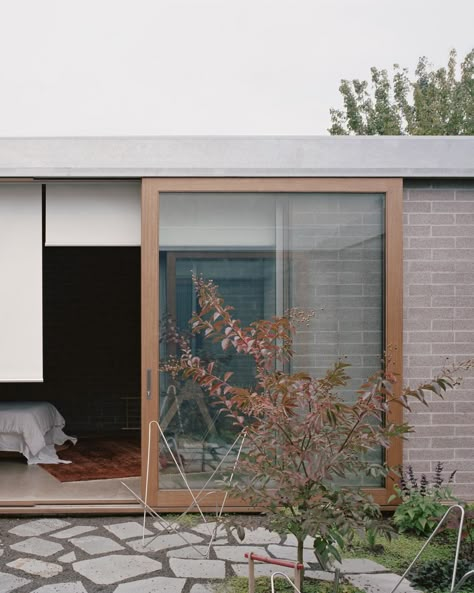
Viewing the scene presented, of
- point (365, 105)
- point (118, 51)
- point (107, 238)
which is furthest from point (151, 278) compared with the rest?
point (365, 105)

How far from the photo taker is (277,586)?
3.71 metres

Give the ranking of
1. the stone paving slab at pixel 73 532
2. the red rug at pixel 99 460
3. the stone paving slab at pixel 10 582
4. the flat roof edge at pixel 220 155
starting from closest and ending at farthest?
1. the stone paving slab at pixel 10 582
2. the stone paving slab at pixel 73 532
3. the flat roof edge at pixel 220 155
4. the red rug at pixel 99 460

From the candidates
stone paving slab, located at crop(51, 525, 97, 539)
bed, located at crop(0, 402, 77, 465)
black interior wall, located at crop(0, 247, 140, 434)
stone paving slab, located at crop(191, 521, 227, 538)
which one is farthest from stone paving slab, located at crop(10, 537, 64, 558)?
black interior wall, located at crop(0, 247, 140, 434)

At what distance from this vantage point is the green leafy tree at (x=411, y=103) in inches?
880

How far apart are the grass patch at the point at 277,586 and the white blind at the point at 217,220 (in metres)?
2.32

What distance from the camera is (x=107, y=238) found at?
516cm

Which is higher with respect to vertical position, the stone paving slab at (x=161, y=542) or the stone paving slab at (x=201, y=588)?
the stone paving slab at (x=161, y=542)

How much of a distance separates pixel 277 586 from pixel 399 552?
1.01 m

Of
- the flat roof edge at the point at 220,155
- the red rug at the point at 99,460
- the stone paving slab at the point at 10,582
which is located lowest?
the stone paving slab at the point at 10,582

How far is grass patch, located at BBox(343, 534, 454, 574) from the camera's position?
4.16 m

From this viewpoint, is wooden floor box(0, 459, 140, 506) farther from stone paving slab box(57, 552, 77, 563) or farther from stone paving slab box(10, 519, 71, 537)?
stone paving slab box(57, 552, 77, 563)

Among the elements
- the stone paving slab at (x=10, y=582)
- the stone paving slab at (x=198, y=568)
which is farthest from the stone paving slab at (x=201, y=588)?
the stone paving slab at (x=10, y=582)

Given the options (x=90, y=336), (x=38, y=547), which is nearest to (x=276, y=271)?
(x=38, y=547)

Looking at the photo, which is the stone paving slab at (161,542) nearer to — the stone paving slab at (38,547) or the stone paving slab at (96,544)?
the stone paving slab at (96,544)
